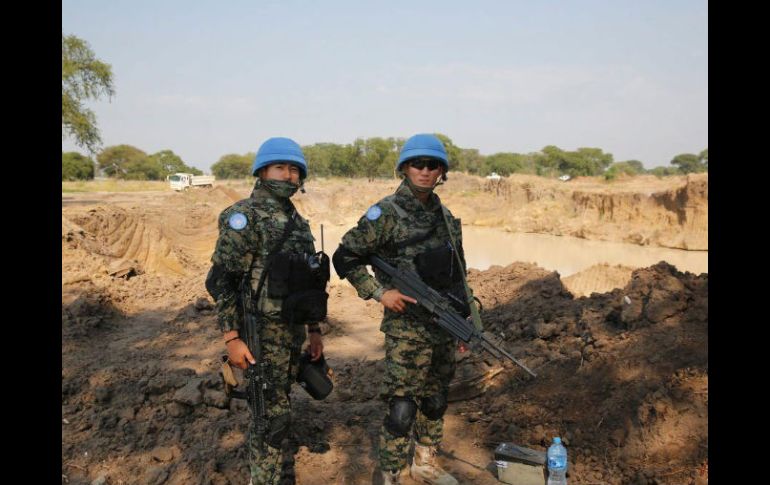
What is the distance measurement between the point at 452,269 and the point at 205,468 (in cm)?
208

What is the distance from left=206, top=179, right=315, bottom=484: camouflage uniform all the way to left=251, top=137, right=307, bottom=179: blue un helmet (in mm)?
142

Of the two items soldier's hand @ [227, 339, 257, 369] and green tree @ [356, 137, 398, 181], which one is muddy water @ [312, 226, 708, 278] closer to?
soldier's hand @ [227, 339, 257, 369]

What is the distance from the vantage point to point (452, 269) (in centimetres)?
305

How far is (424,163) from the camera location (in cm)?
298

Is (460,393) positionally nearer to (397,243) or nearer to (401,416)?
(401,416)

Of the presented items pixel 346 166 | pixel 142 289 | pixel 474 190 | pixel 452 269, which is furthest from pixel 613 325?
pixel 346 166

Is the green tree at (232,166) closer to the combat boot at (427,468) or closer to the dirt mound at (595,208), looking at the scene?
the dirt mound at (595,208)

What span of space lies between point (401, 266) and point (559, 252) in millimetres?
19062

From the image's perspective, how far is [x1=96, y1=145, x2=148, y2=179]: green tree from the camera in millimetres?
55156

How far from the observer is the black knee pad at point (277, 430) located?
280cm

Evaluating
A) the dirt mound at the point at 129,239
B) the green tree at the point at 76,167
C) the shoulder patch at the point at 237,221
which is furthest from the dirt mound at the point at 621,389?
the green tree at the point at 76,167

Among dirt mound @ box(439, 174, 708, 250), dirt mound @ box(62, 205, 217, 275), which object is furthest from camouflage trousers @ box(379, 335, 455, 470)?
dirt mound @ box(439, 174, 708, 250)

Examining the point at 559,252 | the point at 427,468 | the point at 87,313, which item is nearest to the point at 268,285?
the point at 427,468

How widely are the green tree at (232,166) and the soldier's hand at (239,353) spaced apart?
57.0m
